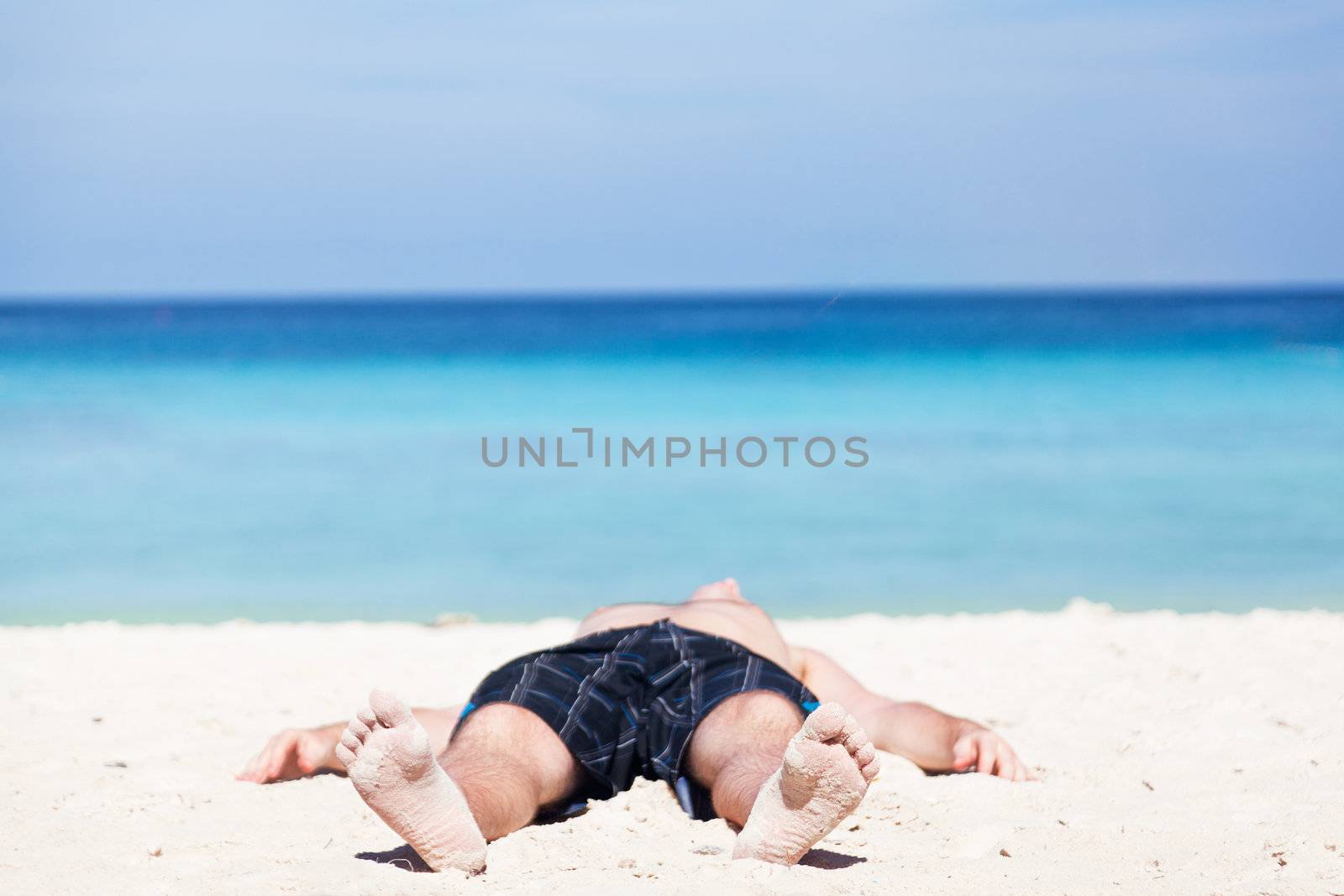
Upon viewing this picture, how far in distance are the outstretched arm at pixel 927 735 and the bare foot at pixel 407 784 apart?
1343 millimetres

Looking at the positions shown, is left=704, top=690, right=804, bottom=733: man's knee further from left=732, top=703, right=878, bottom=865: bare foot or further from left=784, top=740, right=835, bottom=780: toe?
left=784, top=740, right=835, bottom=780: toe

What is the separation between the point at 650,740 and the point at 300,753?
0.93 metres

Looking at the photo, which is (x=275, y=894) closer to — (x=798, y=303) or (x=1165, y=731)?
(x=1165, y=731)

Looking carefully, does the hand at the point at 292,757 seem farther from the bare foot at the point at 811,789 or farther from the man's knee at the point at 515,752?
the bare foot at the point at 811,789

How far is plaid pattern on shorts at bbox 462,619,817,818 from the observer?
2635mm

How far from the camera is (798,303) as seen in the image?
145ft

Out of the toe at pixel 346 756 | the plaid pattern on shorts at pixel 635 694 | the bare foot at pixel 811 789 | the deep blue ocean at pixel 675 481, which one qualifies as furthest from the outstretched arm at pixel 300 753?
the deep blue ocean at pixel 675 481

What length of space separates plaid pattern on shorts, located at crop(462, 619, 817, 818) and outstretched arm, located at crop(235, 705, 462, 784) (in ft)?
1.20

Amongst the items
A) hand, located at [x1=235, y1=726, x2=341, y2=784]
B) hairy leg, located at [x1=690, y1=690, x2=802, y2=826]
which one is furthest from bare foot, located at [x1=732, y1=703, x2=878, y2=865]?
hand, located at [x1=235, y1=726, x2=341, y2=784]

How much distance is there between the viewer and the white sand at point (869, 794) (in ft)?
7.20

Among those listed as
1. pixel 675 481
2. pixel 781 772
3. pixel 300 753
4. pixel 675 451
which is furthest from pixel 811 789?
pixel 675 451

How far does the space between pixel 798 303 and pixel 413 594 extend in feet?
125

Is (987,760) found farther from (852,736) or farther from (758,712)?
(852,736)

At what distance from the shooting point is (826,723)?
190 centimetres
